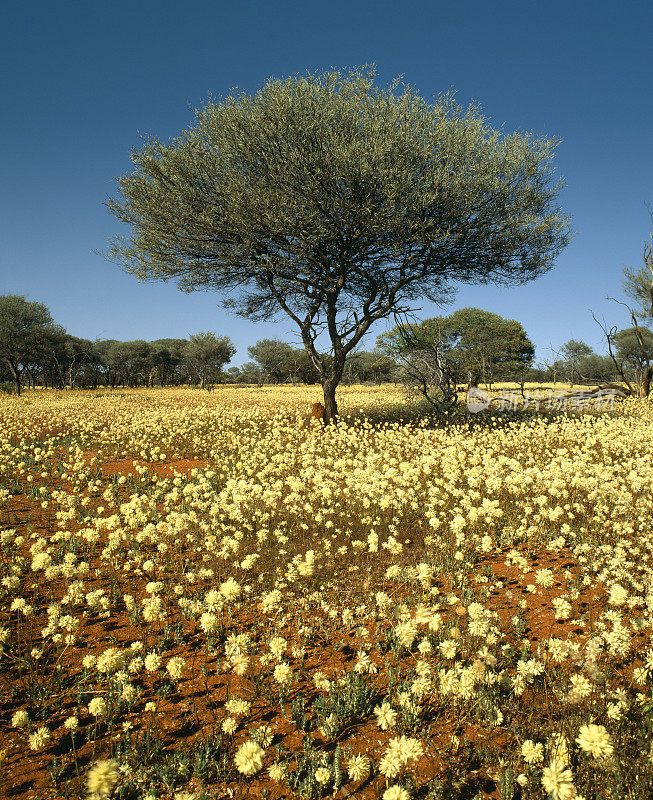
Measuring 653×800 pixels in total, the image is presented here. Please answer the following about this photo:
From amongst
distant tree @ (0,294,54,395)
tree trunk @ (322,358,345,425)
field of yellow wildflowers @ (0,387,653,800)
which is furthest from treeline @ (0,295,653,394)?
field of yellow wildflowers @ (0,387,653,800)

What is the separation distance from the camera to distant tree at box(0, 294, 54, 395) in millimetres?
40000

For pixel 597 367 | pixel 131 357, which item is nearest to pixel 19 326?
pixel 131 357

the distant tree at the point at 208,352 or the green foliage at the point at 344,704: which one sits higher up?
the distant tree at the point at 208,352

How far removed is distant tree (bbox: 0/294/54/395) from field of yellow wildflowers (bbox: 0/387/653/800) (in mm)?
41325

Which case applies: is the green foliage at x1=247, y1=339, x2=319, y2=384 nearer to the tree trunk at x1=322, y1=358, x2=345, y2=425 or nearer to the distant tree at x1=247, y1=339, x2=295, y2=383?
the distant tree at x1=247, y1=339, x2=295, y2=383

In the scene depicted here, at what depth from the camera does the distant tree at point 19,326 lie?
40.0 m

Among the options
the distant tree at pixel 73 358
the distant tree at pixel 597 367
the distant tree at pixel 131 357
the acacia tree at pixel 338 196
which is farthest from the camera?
the distant tree at pixel 597 367

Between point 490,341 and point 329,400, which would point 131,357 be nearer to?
point 490,341

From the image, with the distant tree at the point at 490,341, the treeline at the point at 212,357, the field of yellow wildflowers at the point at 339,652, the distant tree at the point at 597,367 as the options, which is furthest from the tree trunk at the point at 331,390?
the distant tree at the point at 597,367

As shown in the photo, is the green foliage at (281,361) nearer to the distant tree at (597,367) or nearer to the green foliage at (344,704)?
the distant tree at (597,367)

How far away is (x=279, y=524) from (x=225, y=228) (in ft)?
36.7

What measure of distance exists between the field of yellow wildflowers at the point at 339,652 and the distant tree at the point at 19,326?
41.3 m

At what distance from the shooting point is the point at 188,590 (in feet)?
16.4

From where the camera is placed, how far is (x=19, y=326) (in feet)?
135
